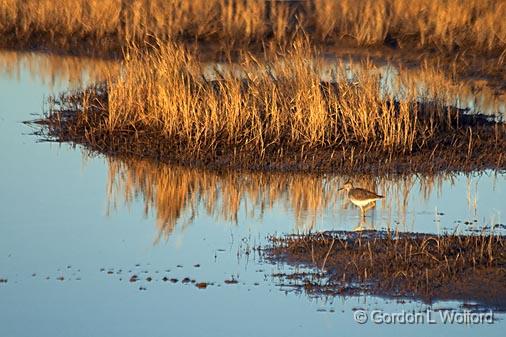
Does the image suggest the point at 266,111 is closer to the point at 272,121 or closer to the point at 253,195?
the point at 272,121

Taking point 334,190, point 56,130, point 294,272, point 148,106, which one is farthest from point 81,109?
point 294,272

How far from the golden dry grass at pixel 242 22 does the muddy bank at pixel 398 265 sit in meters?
10.2

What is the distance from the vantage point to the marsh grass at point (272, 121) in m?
13.0

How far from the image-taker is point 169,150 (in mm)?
13258

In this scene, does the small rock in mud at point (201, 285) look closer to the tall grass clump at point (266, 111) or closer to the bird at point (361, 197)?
the bird at point (361, 197)

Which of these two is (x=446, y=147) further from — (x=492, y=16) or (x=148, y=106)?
(x=492, y=16)

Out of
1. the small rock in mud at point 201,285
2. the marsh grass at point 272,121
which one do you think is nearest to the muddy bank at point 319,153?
the marsh grass at point 272,121

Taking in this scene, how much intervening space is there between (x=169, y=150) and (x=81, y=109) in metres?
2.30

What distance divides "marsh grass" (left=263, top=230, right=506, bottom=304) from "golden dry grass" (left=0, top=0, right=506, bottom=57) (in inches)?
399

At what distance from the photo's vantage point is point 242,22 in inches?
819

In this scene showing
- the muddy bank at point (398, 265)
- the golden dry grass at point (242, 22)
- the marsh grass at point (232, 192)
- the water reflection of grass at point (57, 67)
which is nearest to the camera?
the muddy bank at point (398, 265)

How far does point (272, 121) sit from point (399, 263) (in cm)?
441

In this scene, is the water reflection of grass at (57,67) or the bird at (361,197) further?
the water reflection of grass at (57,67)

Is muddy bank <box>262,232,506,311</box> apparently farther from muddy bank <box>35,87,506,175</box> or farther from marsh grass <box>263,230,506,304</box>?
muddy bank <box>35,87,506,175</box>
